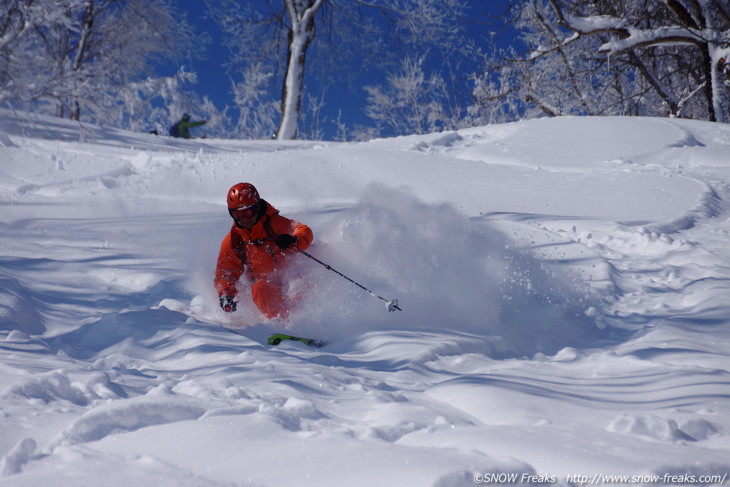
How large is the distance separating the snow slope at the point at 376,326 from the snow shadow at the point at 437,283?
2 centimetres

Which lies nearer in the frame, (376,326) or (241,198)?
(376,326)

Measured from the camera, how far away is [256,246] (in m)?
5.05

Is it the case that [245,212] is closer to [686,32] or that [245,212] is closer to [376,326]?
[376,326]

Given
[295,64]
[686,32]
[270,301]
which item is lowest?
[270,301]

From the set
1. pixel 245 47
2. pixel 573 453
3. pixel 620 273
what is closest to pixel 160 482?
pixel 573 453

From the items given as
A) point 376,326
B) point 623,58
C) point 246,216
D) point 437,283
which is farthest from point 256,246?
point 623,58

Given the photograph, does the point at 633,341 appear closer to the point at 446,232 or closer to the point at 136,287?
the point at 446,232

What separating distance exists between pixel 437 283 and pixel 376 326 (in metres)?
1.03

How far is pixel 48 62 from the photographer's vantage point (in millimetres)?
8914

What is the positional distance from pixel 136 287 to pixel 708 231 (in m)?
6.43

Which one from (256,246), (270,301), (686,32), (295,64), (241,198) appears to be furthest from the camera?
(295,64)

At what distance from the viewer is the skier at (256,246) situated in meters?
4.75

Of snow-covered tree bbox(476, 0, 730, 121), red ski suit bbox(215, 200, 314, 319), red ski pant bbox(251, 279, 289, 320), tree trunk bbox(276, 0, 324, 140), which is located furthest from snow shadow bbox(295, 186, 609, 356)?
tree trunk bbox(276, 0, 324, 140)

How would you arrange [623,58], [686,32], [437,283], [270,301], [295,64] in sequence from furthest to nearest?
[623,58], [295,64], [686,32], [437,283], [270,301]
